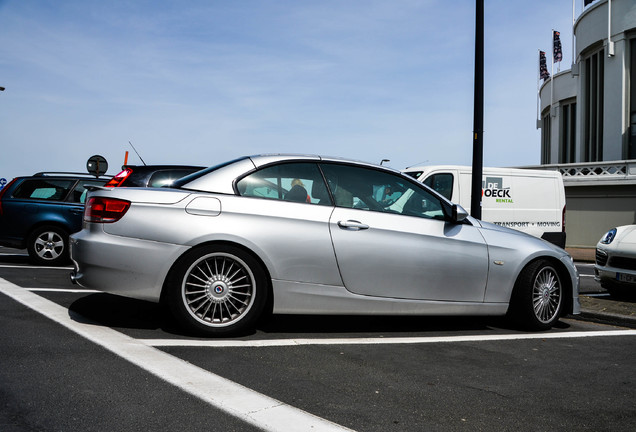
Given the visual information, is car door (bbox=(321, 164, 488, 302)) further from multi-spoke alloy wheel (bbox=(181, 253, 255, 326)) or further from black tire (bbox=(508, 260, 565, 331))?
multi-spoke alloy wheel (bbox=(181, 253, 255, 326))

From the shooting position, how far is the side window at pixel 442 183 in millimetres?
13219

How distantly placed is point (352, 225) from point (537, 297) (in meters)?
2.06

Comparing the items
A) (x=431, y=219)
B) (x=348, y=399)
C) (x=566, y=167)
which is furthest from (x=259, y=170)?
(x=566, y=167)

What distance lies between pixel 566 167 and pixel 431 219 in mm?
25813

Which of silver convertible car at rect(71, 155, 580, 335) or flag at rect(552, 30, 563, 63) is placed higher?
flag at rect(552, 30, 563, 63)

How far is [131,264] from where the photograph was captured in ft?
15.4

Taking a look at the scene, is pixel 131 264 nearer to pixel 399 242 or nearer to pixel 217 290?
pixel 217 290

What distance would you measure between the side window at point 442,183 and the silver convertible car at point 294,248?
297 inches

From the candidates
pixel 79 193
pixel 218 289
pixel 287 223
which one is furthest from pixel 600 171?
pixel 218 289

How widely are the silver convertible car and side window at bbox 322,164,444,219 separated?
0.01m

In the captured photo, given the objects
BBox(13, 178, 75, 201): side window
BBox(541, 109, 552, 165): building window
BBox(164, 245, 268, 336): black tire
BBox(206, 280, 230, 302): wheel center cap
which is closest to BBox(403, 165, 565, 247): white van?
BBox(13, 178, 75, 201): side window

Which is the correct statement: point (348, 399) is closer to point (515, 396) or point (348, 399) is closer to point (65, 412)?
point (515, 396)

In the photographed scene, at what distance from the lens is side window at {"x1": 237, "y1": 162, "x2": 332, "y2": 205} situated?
506 centimetres

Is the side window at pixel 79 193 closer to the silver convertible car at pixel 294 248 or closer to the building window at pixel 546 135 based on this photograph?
the silver convertible car at pixel 294 248
